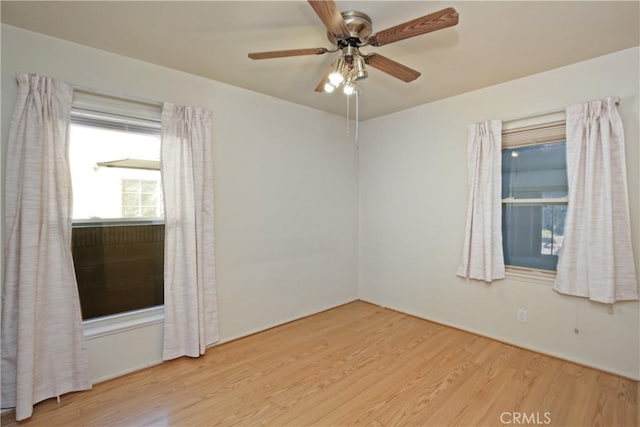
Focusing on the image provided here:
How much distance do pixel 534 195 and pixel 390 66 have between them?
6.20 ft

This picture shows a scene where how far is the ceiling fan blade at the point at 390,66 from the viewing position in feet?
6.24

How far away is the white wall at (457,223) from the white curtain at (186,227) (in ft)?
7.16

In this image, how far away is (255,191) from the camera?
3.17 meters

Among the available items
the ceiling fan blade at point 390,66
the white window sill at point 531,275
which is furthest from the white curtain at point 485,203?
the ceiling fan blade at point 390,66

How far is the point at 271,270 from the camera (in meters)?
Answer: 3.31

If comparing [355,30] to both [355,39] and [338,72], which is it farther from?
[338,72]

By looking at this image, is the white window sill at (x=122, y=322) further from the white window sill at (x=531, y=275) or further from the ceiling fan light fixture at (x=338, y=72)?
the white window sill at (x=531, y=275)

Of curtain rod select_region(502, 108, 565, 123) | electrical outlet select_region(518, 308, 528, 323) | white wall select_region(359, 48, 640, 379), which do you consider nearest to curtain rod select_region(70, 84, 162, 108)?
white wall select_region(359, 48, 640, 379)

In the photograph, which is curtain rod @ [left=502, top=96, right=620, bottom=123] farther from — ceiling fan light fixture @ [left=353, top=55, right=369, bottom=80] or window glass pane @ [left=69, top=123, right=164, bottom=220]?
window glass pane @ [left=69, top=123, right=164, bottom=220]

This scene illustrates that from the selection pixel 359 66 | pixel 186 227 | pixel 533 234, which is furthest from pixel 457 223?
pixel 186 227

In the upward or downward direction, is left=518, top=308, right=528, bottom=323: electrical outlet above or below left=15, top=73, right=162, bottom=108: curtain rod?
below

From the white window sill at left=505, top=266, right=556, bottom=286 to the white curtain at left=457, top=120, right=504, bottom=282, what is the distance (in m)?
0.08

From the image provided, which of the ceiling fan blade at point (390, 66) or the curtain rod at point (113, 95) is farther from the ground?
the ceiling fan blade at point (390, 66)

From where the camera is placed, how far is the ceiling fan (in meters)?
1.51
